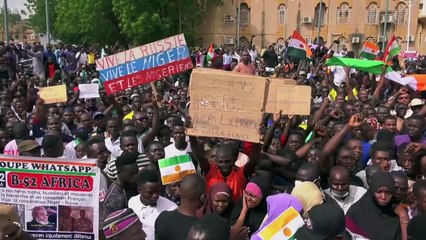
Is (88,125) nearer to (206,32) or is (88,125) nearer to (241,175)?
(241,175)

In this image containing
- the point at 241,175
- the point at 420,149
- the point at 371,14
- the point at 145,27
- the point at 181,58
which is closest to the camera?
the point at 241,175

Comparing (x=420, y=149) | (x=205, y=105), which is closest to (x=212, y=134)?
(x=205, y=105)

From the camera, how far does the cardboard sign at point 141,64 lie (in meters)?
7.07

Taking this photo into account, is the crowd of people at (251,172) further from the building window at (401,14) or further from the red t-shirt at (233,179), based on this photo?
the building window at (401,14)

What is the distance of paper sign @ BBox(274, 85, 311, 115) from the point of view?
5.28 metres

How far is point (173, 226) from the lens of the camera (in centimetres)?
341

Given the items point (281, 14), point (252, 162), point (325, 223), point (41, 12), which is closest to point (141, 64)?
point (252, 162)

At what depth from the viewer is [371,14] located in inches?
1635

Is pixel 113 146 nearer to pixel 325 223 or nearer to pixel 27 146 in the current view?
pixel 27 146

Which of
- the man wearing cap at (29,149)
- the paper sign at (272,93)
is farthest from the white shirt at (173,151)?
the man wearing cap at (29,149)

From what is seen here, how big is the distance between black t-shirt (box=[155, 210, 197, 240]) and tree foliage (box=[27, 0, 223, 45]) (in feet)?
105

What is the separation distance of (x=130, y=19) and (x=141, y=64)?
29.2m

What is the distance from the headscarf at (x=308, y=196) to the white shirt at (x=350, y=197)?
388 mm

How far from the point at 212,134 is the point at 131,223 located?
186 cm
